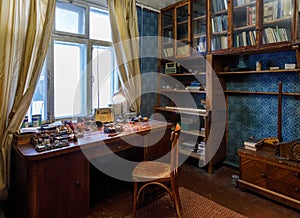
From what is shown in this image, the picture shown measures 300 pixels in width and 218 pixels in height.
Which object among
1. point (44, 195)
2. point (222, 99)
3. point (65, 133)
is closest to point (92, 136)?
point (65, 133)

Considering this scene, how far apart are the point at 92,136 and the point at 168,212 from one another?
1052 millimetres

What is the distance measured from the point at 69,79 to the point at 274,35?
2455 millimetres

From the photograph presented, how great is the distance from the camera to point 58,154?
5.77ft

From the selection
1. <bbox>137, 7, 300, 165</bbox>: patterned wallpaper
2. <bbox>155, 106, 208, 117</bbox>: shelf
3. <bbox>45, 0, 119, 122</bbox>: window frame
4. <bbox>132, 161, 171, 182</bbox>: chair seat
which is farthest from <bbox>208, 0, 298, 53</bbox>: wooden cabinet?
<bbox>132, 161, 171, 182</bbox>: chair seat

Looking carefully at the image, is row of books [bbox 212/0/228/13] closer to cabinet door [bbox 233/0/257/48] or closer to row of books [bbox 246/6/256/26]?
cabinet door [bbox 233/0/257/48]

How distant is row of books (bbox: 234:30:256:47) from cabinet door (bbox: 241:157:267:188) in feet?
4.48

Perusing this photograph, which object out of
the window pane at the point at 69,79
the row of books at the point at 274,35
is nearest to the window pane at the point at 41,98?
the window pane at the point at 69,79

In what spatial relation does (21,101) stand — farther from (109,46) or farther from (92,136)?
(109,46)

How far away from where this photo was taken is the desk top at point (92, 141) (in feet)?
5.52

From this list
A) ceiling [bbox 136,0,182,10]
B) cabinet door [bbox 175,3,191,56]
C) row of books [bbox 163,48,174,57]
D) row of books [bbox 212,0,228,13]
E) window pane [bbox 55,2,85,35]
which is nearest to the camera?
window pane [bbox 55,2,85,35]

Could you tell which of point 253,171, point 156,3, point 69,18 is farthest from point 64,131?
point 156,3

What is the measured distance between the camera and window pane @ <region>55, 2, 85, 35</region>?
2592 mm

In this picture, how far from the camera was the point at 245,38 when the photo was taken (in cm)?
267

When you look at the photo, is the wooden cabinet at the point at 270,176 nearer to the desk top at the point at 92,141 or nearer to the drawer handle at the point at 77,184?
the desk top at the point at 92,141
